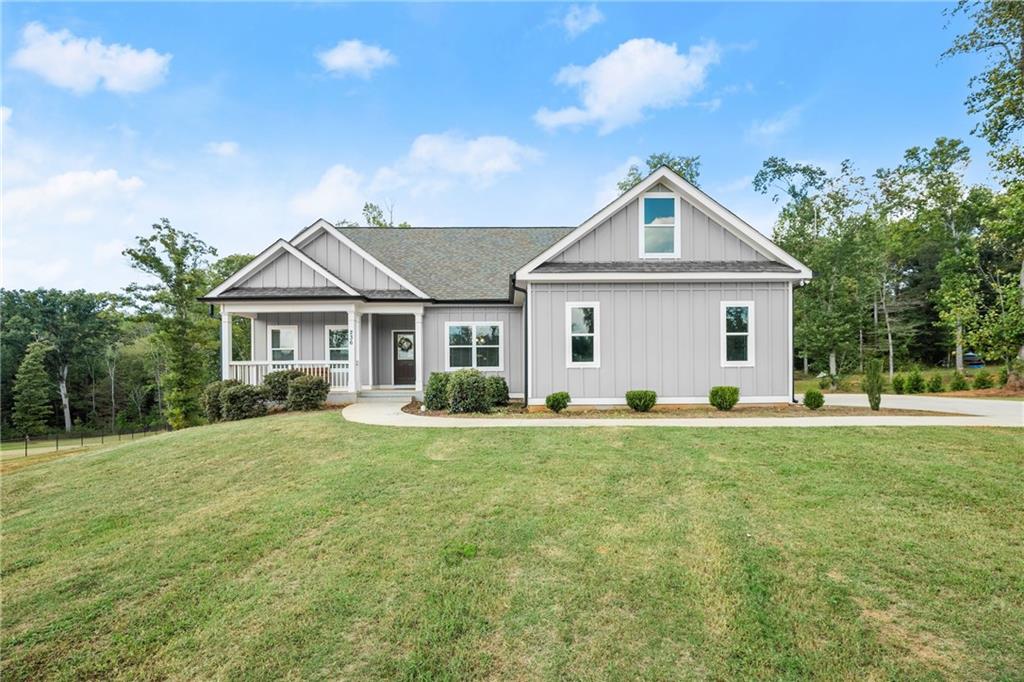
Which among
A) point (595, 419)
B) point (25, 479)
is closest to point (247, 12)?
point (25, 479)

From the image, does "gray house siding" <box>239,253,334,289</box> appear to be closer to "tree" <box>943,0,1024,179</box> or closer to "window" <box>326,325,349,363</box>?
"window" <box>326,325,349,363</box>

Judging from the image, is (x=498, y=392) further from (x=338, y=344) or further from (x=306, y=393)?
(x=338, y=344)

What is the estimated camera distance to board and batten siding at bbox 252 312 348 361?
15.1m

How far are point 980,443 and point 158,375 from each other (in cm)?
4899

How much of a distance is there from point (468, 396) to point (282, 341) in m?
8.20

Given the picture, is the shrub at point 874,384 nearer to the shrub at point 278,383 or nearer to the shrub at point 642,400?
the shrub at point 642,400

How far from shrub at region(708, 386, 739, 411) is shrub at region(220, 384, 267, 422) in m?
12.1

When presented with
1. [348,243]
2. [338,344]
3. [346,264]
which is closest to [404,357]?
[338,344]

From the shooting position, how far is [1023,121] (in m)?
17.2

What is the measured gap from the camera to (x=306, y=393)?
40.0ft

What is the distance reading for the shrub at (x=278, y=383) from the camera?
12359 mm

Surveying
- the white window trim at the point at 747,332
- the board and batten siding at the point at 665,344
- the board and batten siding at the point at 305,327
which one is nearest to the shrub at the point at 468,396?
the board and batten siding at the point at 665,344

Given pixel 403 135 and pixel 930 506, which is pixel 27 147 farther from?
pixel 930 506

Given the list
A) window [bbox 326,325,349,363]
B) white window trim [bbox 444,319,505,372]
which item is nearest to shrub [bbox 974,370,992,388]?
white window trim [bbox 444,319,505,372]
